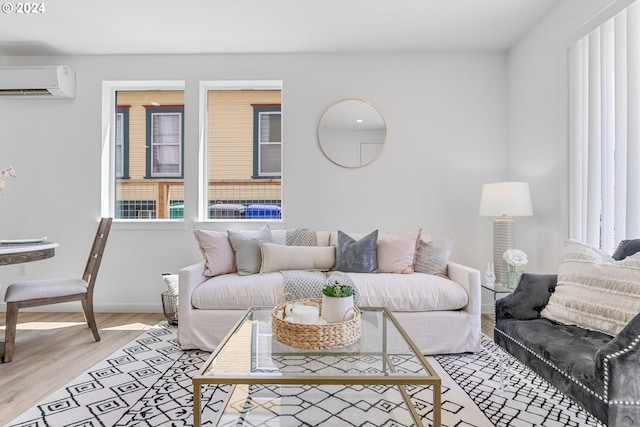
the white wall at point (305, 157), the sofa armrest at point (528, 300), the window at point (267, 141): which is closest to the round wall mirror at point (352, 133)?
the white wall at point (305, 157)

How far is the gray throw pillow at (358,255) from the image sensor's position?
2.94 metres

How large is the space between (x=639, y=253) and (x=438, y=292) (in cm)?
116

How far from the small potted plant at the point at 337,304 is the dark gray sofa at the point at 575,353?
0.87m

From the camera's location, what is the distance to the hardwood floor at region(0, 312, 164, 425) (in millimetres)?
2035

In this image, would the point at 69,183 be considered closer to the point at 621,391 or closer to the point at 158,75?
the point at 158,75

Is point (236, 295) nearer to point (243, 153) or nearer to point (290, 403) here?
point (290, 403)

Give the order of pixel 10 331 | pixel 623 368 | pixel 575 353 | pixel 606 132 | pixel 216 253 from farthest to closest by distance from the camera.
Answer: pixel 216 253
pixel 10 331
pixel 606 132
pixel 575 353
pixel 623 368

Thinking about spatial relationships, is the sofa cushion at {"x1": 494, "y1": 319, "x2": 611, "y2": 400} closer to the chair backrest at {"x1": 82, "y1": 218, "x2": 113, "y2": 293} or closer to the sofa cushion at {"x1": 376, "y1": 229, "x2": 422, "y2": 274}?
the sofa cushion at {"x1": 376, "y1": 229, "x2": 422, "y2": 274}

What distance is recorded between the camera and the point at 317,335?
1590 mm

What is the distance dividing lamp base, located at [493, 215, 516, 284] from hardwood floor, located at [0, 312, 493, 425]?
21.0 inches

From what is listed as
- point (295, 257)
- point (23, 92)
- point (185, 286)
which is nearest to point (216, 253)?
point (185, 286)

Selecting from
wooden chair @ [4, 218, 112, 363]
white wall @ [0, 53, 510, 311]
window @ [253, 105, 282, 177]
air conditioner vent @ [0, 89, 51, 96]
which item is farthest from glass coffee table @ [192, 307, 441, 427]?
air conditioner vent @ [0, 89, 51, 96]

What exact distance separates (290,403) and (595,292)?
157 centimetres

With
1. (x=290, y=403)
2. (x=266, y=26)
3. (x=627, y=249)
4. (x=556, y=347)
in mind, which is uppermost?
(x=266, y=26)
